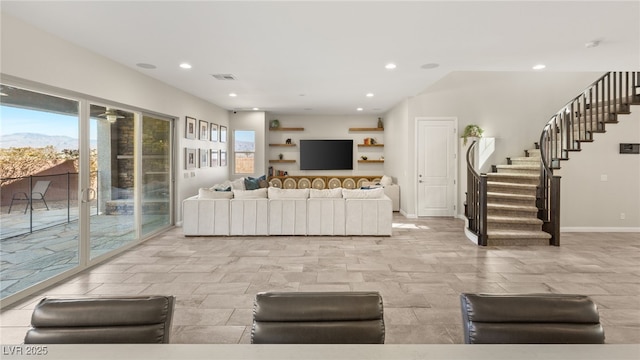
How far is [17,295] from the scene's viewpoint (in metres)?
3.37

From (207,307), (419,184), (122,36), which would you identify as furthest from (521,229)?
(122,36)

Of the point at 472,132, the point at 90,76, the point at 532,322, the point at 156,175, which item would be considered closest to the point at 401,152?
the point at 472,132

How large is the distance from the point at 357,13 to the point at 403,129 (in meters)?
5.35

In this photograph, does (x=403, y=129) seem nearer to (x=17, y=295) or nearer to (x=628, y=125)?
(x=628, y=125)

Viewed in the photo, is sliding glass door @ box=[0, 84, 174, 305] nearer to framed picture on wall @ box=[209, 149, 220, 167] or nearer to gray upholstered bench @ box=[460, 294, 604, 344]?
framed picture on wall @ box=[209, 149, 220, 167]

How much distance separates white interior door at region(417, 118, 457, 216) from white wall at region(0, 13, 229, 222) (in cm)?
524

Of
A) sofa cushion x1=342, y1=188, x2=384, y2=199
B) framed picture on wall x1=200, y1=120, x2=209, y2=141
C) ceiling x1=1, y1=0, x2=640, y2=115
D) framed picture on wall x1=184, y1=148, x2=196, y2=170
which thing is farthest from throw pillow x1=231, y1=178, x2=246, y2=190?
sofa cushion x1=342, y1=188, x2=384, y2=199

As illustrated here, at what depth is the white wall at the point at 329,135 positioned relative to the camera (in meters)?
10.6

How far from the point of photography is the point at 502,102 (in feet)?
25.7

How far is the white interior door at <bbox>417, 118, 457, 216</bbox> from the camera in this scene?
8.00 m

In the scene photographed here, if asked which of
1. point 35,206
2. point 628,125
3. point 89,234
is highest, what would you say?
point 628,125

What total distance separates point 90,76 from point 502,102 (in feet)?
26.2

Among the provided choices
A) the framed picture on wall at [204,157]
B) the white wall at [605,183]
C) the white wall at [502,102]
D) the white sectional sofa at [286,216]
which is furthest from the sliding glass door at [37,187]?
the white wall at [605,183]

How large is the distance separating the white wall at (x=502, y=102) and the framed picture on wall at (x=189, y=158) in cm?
491
